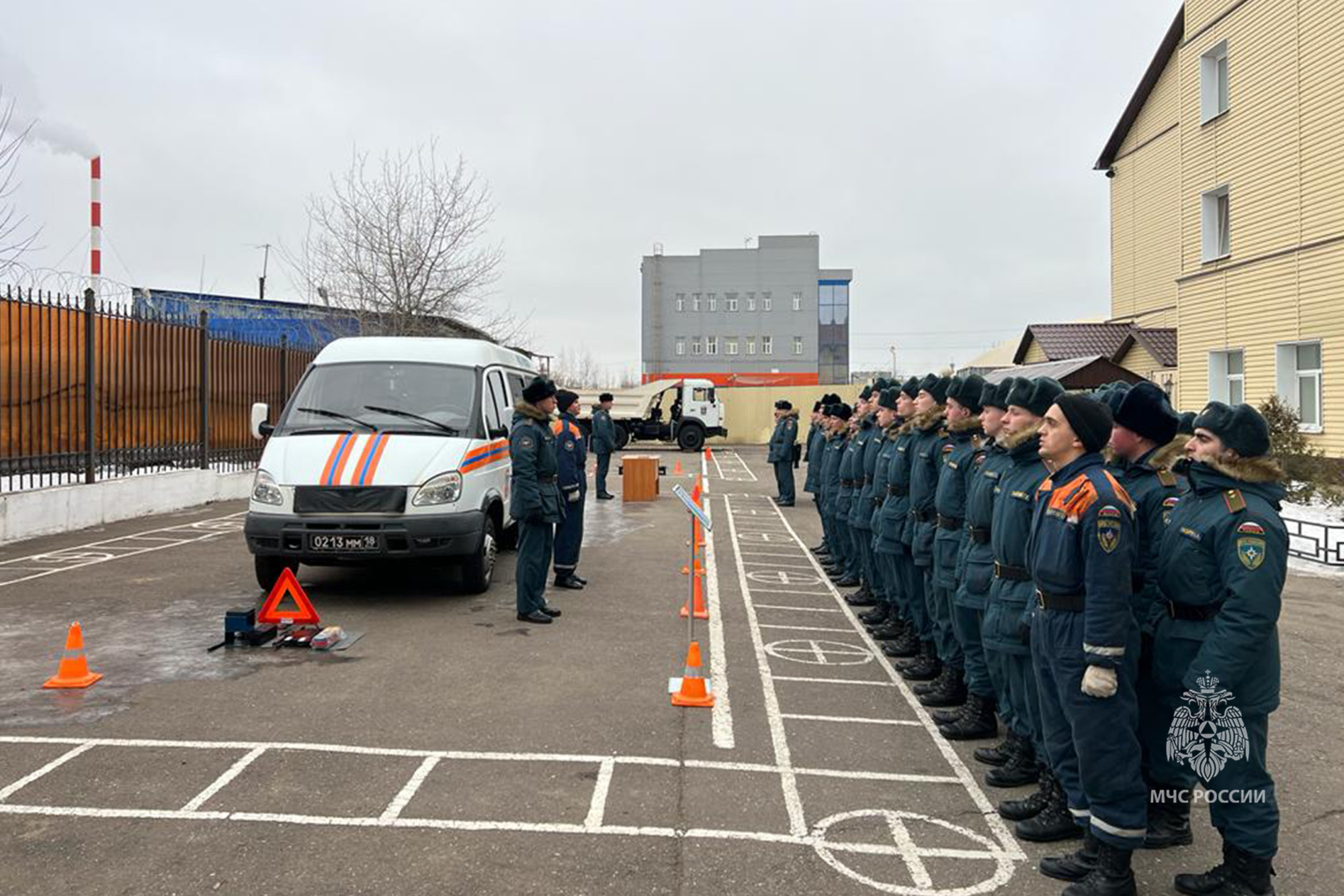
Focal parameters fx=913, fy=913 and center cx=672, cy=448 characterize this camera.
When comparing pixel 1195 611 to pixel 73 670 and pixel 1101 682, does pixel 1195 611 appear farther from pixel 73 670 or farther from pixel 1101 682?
pixel 73 670

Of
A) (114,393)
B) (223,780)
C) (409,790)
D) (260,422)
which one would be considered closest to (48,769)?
(223,780)

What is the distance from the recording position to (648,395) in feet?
112

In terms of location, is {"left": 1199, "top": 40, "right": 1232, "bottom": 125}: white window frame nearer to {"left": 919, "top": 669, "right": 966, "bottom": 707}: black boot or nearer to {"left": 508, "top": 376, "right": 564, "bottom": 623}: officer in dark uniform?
{"left": 508, "top": 376, "right": 564, "bottom": 623}: officer in dark uniform

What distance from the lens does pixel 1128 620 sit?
3395 mm

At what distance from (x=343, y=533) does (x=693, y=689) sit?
136 inches

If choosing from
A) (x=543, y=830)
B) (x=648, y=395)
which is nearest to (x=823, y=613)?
(x=543, y=830)

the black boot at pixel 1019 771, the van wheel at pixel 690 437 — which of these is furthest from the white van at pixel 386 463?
the van wheel at pixel 690 437

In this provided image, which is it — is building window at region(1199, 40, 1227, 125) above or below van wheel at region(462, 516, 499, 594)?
above

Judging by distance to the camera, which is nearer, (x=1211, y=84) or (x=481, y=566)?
(x=481, y=566)

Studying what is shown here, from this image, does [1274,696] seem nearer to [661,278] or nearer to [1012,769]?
[1012,769]

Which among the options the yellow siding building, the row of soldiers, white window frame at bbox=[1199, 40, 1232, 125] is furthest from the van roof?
white window frame at bbox=[1199, 40, 1232, 125]

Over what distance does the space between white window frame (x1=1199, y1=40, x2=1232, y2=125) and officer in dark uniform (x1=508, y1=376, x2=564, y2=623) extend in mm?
17209

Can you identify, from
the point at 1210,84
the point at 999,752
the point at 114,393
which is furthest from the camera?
the point at 1210,84

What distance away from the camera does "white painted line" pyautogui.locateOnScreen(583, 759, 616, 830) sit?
3.86 m
